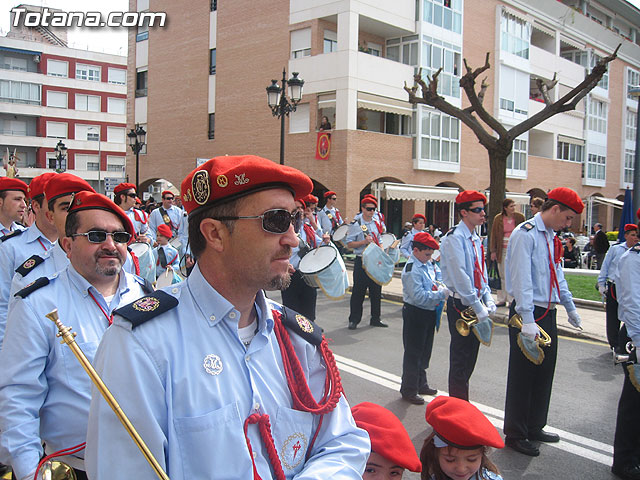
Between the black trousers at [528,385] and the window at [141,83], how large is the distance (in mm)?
34851

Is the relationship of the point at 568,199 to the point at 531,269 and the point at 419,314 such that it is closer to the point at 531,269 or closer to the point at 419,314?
the point at 531,269

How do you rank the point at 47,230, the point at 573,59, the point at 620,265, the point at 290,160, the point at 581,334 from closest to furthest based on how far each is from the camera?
the point at 47,230 → the point at 620,265 → the point at 581,334 → the point at 290,160 → the point at 573,59

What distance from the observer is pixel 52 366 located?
2.56 m

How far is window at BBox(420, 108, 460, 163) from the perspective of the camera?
27609 mm

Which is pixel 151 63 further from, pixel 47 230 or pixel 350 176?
pixel 47 230

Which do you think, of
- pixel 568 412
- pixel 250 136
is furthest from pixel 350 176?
pixel 568 412

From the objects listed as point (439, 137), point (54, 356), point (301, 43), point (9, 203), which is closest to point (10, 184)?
point (9, 203)

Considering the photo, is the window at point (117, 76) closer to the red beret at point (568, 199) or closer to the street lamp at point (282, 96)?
the street lamp at point (282, 96)

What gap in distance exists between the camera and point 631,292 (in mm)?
4699

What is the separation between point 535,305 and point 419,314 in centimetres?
151

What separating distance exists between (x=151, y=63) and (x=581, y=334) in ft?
106

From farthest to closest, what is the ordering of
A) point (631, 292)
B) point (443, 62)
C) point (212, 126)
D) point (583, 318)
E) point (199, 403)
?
point (212, 126) < point (443, 62) < point (583, 318) < point (631, 292) < point (199, 403)

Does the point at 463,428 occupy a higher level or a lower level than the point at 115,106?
lower

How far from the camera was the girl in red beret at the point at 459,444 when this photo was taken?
3156 millimetres
